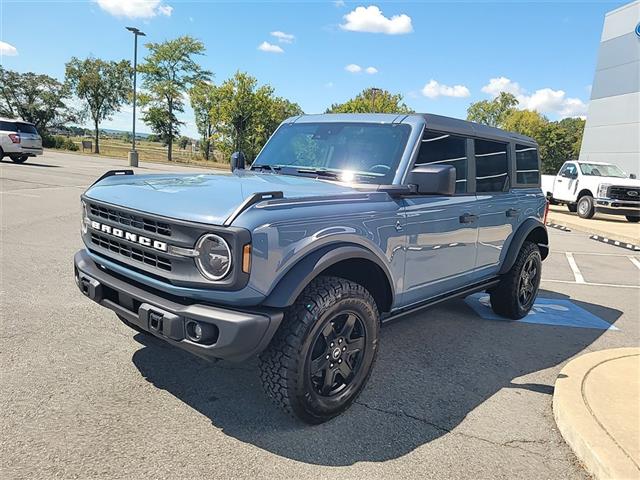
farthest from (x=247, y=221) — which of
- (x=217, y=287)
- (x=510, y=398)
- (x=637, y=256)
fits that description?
(x=637, y=256)

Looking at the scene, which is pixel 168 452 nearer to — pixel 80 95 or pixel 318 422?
pixel 318 422

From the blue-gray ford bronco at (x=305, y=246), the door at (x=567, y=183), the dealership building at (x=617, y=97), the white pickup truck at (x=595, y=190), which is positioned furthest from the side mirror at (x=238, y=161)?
the dealership building at (x=617, y=97)

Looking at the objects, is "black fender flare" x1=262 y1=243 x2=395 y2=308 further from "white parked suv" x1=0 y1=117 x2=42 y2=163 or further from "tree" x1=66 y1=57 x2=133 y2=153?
"tree" x1=66 y1=57 x2=133 y2=153

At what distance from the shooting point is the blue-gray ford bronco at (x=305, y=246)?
2559 millimetres

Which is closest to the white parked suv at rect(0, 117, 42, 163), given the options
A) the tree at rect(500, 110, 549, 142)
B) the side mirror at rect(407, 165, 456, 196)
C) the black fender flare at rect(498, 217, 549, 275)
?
the black fender flare at rect(498, 217, 549, 275)

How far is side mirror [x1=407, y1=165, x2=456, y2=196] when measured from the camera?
332cm

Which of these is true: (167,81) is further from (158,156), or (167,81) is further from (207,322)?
(207,322)

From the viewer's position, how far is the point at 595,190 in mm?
17562

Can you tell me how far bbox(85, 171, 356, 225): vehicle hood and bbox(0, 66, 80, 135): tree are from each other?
170 feet

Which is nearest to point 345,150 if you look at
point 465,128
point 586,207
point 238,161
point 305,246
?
point 465,128

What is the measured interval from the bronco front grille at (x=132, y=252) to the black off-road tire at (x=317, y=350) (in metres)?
0.75

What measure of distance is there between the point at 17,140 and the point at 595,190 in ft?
76.4

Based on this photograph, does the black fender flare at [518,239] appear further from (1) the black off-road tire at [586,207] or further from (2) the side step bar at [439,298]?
(1) the black off-road tire at [586,207]

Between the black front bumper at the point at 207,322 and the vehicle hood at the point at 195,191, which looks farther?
the vehicle hood at the point at 195,191
